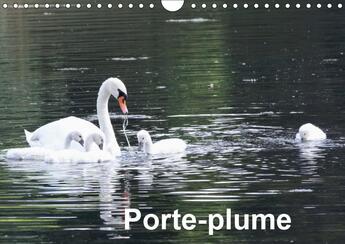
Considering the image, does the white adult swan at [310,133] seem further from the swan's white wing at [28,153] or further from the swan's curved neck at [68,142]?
the swan's white wing at [28,153]

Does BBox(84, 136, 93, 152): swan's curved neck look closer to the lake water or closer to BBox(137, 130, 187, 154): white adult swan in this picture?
the lake water

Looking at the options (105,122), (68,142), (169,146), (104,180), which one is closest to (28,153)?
(68,142)

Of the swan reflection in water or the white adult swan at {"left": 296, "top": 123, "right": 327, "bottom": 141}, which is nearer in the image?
the swan reflection in water

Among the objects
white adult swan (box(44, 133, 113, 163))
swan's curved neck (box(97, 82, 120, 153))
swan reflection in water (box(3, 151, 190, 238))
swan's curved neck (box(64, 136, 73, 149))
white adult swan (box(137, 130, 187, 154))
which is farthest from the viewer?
swan's curved neck (box(64, 136, 73, 149))

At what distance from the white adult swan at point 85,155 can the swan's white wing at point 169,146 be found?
701 mm

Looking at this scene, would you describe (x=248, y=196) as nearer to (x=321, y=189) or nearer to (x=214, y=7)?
(x=321, y=189)

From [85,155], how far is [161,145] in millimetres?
1116

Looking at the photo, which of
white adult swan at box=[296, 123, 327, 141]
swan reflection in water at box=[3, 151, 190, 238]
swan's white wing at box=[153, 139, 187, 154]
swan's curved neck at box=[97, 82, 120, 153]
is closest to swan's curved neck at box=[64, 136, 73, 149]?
swan's curved neck at box=[97, 82, 120, 153]

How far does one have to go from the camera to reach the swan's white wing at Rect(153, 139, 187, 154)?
19.5 metres

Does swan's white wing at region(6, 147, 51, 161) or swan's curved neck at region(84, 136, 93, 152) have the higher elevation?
swan's curved neck at region(84, 136, 93, 152)

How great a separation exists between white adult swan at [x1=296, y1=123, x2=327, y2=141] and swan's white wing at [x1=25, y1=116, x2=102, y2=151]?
2999 millimetres

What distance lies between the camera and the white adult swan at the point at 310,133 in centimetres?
2011

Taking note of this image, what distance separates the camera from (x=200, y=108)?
24.4 meters

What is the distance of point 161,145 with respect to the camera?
64.7 ft
